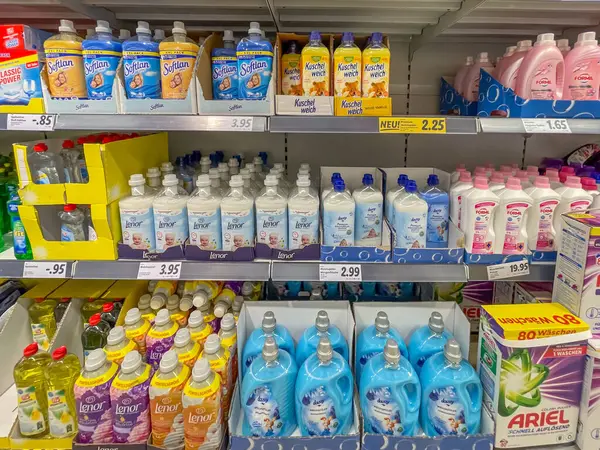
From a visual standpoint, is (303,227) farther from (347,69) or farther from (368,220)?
(347,69)

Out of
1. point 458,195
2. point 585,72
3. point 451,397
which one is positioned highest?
point 585,72

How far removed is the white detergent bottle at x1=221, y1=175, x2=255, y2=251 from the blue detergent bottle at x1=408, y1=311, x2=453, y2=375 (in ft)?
2.27

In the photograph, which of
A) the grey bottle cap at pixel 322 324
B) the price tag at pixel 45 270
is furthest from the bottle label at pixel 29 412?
the grey bottle cap at pixel 322 324

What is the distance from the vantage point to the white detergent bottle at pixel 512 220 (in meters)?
1.46

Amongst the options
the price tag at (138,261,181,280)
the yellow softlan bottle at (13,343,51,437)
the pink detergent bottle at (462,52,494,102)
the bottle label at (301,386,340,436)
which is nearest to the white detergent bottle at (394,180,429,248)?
the bottle label at (301,386,340,436)

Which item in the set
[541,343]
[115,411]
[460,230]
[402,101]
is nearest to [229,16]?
[402,101]

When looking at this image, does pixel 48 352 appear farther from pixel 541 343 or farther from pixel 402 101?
pixel 402 101

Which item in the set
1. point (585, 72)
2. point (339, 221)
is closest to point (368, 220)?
point (339, 221)

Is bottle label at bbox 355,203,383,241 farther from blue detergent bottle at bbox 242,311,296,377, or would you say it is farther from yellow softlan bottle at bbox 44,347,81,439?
yellow softlan bottle at bbox 44,347,81,439

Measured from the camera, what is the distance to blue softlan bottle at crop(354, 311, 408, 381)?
1479 millimetres

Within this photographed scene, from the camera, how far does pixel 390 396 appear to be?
1313 mm

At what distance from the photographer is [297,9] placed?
71.0 inches

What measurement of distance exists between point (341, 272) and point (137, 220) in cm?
74

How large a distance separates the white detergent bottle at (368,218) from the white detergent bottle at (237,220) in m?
0.38
